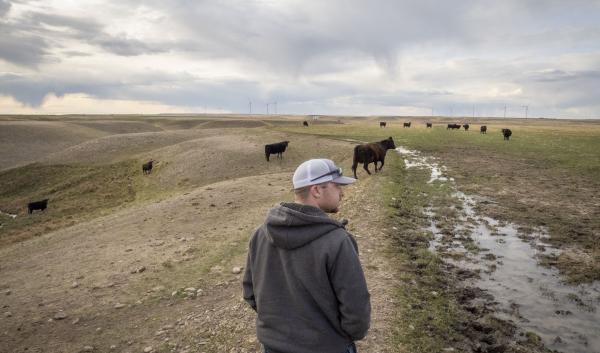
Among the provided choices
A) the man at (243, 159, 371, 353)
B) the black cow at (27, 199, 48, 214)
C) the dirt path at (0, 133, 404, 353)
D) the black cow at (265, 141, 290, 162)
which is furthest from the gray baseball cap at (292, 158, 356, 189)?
the black cow at (27, 199, 48, 214)

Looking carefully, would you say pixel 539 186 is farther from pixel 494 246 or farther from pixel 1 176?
pixel 1 176

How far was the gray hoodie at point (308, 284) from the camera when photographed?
266 centimetres

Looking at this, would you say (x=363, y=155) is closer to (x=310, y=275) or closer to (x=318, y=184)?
(x=318, y=184)

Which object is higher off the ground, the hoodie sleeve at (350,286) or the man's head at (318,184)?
the man's head at (318,184)

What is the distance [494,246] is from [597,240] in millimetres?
3365

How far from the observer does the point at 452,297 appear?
7.93 m

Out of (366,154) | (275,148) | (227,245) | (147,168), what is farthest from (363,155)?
(147,168)

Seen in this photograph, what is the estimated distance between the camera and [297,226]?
2.70 metres

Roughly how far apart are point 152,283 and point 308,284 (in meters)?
7.60

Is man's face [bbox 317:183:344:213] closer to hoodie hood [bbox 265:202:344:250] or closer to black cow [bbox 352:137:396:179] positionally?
hoodie hood [bbox 265:202:344:250]

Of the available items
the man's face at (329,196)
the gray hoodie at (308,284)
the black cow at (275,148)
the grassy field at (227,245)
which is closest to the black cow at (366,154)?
the grassy field at (227,245)

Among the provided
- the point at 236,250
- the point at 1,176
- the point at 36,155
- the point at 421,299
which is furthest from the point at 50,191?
the point at 421,299

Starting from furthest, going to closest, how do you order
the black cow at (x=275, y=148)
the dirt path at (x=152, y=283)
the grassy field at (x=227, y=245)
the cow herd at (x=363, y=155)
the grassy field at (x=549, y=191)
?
1. the black cow at (x=275, y=148)
2. the cow herd at (x=363, y=155)
3. the grassy field at (x=549, y=191)
4. the grassy field at (x=227, y=245)
5. the dirt path at (x=152, y=283)

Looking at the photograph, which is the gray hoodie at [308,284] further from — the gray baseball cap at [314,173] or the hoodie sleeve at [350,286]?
the gray baseball cap at [314,173]
